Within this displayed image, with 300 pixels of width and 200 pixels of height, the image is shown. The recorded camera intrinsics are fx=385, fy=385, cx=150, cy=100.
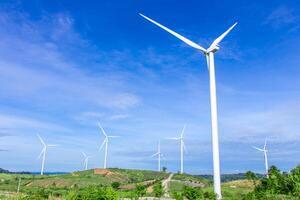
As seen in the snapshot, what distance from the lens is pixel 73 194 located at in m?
30.4

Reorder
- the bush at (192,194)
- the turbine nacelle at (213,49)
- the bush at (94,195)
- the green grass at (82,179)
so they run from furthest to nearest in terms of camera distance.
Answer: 1. the green grass at (82,179)
2. the turbine nacelle at (213,49)
3. the bush at (192,194)
4. the bush at (94,195)

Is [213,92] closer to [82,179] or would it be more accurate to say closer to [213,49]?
[213,49]

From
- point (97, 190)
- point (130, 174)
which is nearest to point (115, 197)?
point (97, 190)

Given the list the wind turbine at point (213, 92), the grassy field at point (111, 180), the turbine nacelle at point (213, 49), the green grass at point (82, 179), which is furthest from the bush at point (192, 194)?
the green grass at point (82, 179)

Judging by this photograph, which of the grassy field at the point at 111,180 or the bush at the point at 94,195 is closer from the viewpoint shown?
the bush at the point at 94,195

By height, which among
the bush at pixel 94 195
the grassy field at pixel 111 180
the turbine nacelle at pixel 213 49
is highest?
the turbine nacelle at pixel 213 49

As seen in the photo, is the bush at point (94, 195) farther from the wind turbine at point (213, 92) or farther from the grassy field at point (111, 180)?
the grassy field at point (111, 180)

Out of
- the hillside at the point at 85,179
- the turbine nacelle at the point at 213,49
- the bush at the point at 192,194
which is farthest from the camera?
the hillside at the point at 85,179

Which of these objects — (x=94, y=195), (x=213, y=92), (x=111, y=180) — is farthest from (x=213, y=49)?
(x=111, y=180)

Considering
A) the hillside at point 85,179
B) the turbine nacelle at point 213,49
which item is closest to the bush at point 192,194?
the turbine nacelle at point 213,49

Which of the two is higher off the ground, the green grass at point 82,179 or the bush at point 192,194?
the green grass at point 82,179

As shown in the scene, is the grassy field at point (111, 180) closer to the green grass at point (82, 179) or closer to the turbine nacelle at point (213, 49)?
the green grass at point (82, 179)

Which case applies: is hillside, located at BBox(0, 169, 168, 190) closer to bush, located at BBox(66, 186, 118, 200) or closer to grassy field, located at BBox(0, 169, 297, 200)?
grassy field, located at BBox(0, 169, 297, 200)

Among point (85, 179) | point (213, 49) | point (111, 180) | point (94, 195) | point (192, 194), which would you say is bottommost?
point (94, 195)
